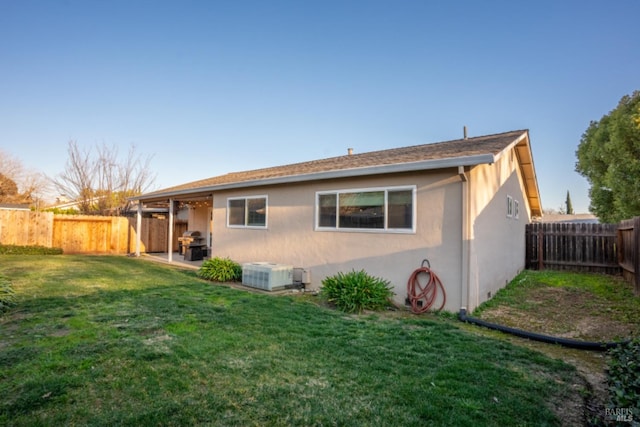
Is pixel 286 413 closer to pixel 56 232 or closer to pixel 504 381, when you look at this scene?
pixel 504 381

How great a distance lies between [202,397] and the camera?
2.77 m

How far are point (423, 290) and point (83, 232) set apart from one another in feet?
52.5

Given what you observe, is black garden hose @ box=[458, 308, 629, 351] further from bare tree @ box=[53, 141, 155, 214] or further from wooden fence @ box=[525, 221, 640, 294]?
bare tree @ box=[53, 141, 155, 214]

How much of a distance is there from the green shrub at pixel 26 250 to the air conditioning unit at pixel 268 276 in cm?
1092

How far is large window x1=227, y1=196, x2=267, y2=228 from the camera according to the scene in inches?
380

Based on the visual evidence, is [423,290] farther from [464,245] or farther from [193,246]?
[193,246]

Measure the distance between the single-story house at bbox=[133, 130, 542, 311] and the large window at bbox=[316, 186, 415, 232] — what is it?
0.8 inches

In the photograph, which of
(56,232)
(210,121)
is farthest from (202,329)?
(56,232)

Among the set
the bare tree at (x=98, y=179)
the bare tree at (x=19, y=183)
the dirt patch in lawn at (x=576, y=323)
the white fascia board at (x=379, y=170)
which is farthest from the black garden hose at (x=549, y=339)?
the bare tree at (x=19, y=183)

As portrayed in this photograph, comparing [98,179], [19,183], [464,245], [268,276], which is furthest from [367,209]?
[19,183]

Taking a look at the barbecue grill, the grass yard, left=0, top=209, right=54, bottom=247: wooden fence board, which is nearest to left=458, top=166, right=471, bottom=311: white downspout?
the grass yard

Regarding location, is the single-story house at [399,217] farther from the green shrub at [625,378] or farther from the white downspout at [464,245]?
the green shrub at [625,378]

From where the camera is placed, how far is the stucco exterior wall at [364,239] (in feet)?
19.8

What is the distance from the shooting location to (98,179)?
68.5ft
